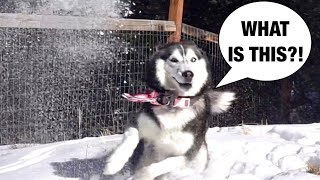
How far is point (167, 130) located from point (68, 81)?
2.41 metres

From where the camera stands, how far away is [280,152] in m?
3.64

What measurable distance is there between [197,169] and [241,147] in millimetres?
606

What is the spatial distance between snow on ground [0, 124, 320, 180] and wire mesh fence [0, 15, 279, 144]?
495mm

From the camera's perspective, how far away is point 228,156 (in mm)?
3623

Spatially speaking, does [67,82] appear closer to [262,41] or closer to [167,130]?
[262,41]

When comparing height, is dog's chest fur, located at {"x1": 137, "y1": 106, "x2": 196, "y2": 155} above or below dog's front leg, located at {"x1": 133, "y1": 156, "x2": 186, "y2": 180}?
above

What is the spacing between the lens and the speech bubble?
5645 mm

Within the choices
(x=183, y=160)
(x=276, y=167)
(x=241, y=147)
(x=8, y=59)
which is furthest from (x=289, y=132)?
(x=8, y=59)

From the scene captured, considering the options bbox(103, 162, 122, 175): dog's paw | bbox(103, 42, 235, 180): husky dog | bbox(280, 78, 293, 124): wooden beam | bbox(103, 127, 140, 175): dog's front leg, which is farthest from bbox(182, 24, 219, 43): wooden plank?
bbox(103, 162, 122, 175): dog's paw

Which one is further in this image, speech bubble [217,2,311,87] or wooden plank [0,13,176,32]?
speech bubble [217,2,311,87]

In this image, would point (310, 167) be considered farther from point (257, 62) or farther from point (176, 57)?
point (257, 62)

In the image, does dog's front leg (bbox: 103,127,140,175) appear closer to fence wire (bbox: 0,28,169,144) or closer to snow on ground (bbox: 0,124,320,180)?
snow on ground (bbox: 0,124,320,180)

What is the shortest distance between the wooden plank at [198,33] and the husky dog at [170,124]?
7.22 feet

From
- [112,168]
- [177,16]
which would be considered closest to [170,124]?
[112,168]
